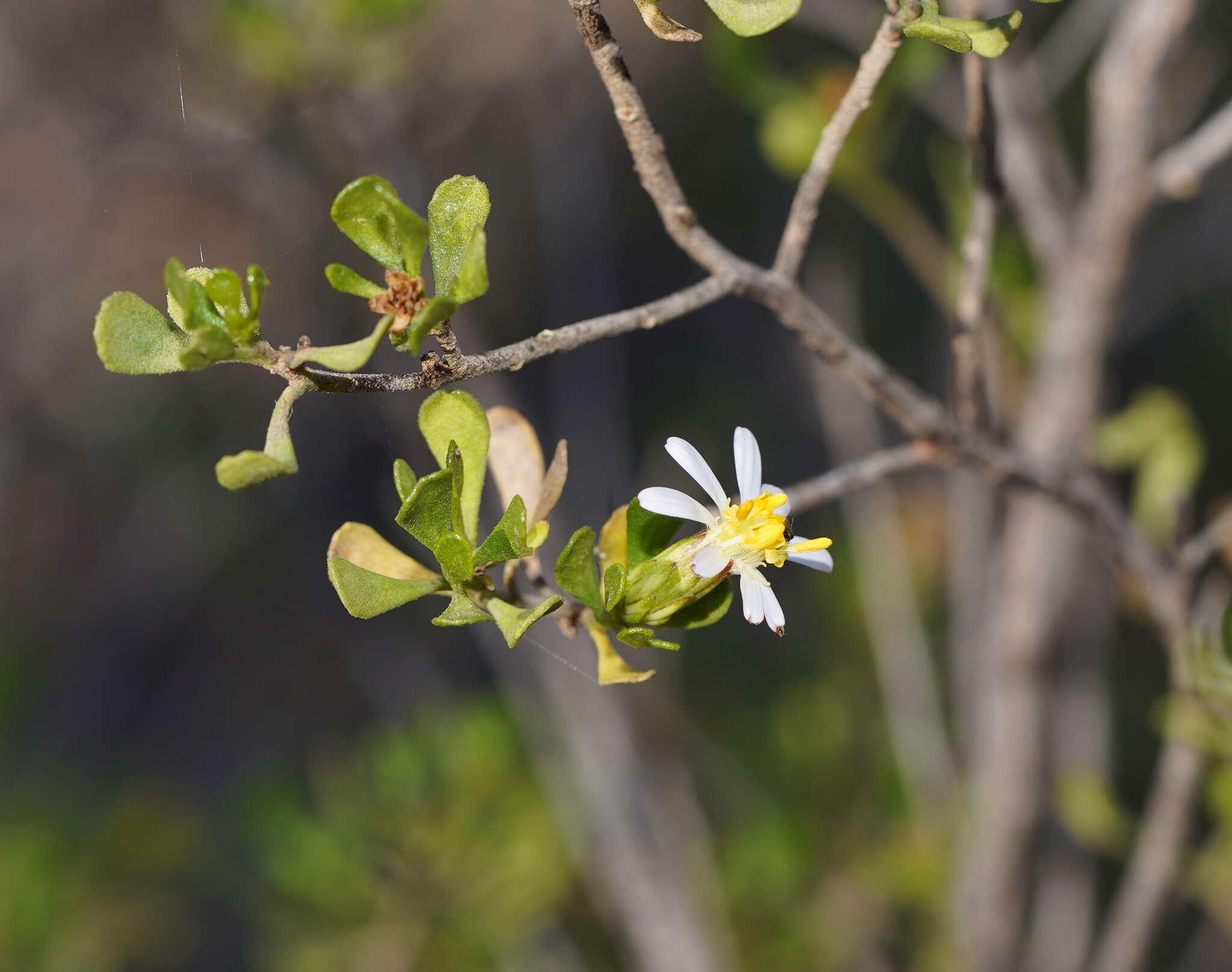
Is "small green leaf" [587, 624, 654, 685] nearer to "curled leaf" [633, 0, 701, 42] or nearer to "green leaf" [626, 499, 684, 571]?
"green leaf" [626, 499, 684, 571]

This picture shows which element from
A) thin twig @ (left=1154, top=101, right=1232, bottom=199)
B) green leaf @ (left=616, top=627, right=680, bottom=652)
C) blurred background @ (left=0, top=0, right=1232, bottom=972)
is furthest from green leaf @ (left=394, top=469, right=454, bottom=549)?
thin twig @ (left=1154, top=101, right=1232, bottom=199)

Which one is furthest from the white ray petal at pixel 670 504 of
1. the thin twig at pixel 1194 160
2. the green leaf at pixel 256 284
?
the thin twig at pixel 1194 160

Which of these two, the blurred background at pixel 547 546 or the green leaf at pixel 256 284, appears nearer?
the green leaf at pixel 256 284

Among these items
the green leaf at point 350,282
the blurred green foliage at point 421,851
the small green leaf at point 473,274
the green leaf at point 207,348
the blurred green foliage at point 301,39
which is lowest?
the blurred green foliage at point 421,851

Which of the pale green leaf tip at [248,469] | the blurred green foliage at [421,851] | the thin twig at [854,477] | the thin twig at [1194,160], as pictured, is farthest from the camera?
the blurred green foliage at [421,851]

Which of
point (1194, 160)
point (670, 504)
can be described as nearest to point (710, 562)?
point (670, 504)

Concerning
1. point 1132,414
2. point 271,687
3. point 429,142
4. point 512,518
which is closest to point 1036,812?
point 1132,414

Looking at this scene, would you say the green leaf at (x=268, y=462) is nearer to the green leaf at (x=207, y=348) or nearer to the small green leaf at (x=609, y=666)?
the green leaf at (x=207, y=348)

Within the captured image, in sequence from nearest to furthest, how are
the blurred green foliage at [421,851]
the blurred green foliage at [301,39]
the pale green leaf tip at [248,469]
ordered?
the pale green leaf tip at [248,469] < the blurred green foliage at [301,39] < the blurred green foliage at [421,851]
